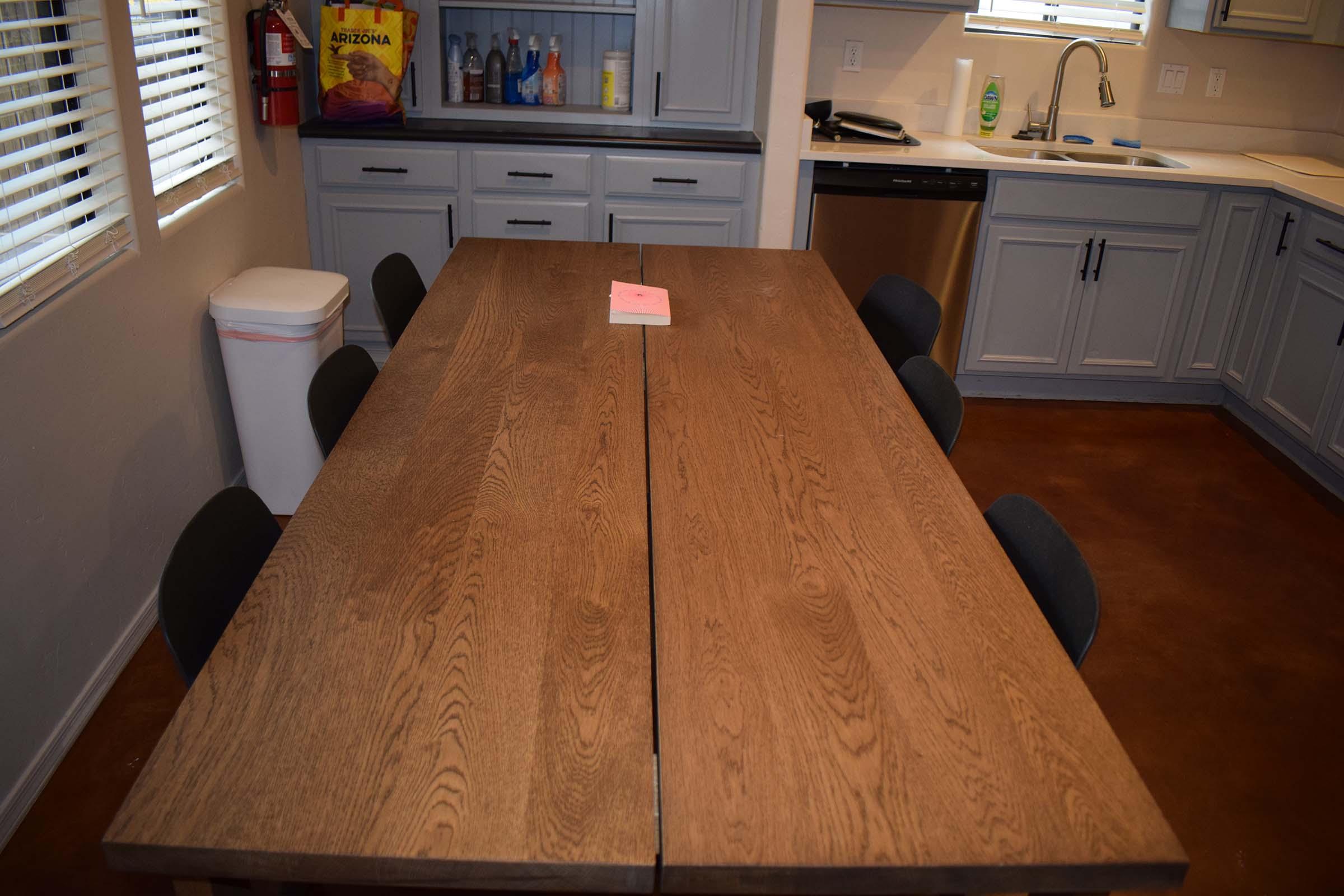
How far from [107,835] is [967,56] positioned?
4112mm

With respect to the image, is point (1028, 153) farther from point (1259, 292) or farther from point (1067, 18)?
point (1259, 292)

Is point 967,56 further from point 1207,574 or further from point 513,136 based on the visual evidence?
point 1207,574

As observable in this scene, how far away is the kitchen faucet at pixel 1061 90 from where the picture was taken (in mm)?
4012

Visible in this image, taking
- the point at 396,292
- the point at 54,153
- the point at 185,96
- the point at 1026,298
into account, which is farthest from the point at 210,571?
the point at 1026,298

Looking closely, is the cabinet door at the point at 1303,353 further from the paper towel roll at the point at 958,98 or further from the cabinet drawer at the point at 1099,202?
the paper towel roll at the point at 958,98

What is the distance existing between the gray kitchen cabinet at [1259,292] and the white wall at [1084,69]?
0.76 m

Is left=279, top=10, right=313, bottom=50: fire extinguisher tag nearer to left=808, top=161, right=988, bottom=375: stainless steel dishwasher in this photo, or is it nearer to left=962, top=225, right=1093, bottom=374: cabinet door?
left=808, top=161, right=988, bottom=375: stainless steel dishwasher

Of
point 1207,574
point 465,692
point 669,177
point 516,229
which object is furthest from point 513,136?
point 465,692

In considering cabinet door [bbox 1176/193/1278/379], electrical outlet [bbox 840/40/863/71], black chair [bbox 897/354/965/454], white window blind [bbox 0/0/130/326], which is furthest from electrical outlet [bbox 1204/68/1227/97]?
white window blind [bbox 0/0/130/326]

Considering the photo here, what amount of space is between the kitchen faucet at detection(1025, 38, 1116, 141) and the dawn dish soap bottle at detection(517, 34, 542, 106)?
77.1 inches

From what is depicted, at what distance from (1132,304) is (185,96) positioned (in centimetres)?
327

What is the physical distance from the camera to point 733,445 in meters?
1.92

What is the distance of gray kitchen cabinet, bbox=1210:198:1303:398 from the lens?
3791 millimetres

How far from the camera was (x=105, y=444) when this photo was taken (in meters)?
2.34
